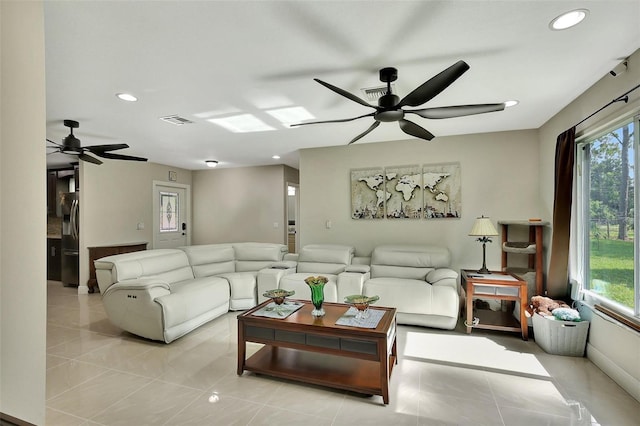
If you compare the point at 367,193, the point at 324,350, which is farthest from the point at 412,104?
the point at 367,193

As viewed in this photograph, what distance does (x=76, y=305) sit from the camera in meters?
4.66

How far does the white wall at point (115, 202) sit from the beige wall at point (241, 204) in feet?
3.39

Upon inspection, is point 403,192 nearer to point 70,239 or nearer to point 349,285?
point 349,285

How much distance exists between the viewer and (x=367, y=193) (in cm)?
496

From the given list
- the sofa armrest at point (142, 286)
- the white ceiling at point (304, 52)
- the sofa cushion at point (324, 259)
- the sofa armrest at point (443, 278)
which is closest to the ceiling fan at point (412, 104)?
the white ceiling at point (304, 52)

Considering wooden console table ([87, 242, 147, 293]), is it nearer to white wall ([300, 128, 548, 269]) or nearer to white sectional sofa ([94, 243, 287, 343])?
white sectional sofa ([94, 243, 287, 343])

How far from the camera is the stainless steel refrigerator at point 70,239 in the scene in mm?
5465

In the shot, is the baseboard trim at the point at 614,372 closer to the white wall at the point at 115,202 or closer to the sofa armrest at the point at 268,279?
the sofa armrest at the point at 268,279

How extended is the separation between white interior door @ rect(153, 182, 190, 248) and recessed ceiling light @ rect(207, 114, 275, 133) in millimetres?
3596

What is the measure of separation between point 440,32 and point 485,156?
117 inches

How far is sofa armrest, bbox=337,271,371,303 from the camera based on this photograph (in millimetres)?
3848

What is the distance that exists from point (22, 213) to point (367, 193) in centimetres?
445

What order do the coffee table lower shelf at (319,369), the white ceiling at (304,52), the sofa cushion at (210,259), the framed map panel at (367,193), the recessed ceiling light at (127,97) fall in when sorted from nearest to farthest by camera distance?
1. the white ceiling at (304,52)
2. the coffee table lower shelf at (319,369)
3. the recessed ceiling light at (127,97)
4. the sofa cushion at (210,259)
5. the framed map panel at (367,193)

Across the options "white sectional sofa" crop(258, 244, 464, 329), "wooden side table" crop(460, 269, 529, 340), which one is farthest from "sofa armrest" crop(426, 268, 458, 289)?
"wooden side table" crop(460, 269, 529, 340)
